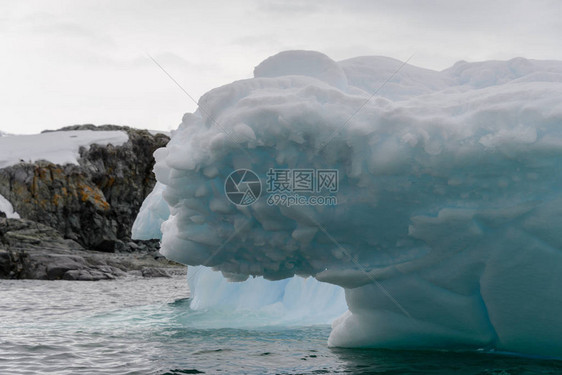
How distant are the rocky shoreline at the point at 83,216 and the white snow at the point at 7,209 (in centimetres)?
38

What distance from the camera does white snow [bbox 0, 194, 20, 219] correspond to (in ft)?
95.2

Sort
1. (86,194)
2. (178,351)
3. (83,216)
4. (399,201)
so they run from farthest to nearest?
(86,194)
(83,216)
(178,351)
(399,201)

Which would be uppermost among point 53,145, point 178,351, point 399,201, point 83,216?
point 53,145

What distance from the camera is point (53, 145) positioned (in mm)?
34500

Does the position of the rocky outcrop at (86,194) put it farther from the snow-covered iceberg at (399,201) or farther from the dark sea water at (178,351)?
the snow-covered iceberg at (399,201)

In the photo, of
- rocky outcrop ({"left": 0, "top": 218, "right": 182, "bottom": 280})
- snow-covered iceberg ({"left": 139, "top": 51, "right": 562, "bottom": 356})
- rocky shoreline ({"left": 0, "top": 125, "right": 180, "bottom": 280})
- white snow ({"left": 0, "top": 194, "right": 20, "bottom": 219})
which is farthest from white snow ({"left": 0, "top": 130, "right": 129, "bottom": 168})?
snow-covered iceberg ({"left": 139, "top": 51, "right": 562, "bottom": 356})

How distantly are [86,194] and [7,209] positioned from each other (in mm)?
4083

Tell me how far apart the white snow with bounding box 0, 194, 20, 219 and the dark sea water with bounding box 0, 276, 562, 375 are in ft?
58.9

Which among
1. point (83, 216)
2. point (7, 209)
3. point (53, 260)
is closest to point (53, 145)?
point (83, 216)

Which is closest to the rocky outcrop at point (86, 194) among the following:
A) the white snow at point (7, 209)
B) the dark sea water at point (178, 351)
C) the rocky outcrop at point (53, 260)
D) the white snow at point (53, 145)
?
the white snow at point (7, 209)

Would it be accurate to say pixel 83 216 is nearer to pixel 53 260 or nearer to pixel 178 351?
pixel 53 260

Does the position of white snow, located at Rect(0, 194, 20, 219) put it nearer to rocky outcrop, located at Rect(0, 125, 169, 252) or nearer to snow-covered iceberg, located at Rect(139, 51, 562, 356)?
rocky outcrop, located at Rect(0, 125, 169, 252)

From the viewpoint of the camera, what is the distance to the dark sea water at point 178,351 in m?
6.23

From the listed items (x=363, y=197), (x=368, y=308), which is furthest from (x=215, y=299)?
(x=363, y=197)
